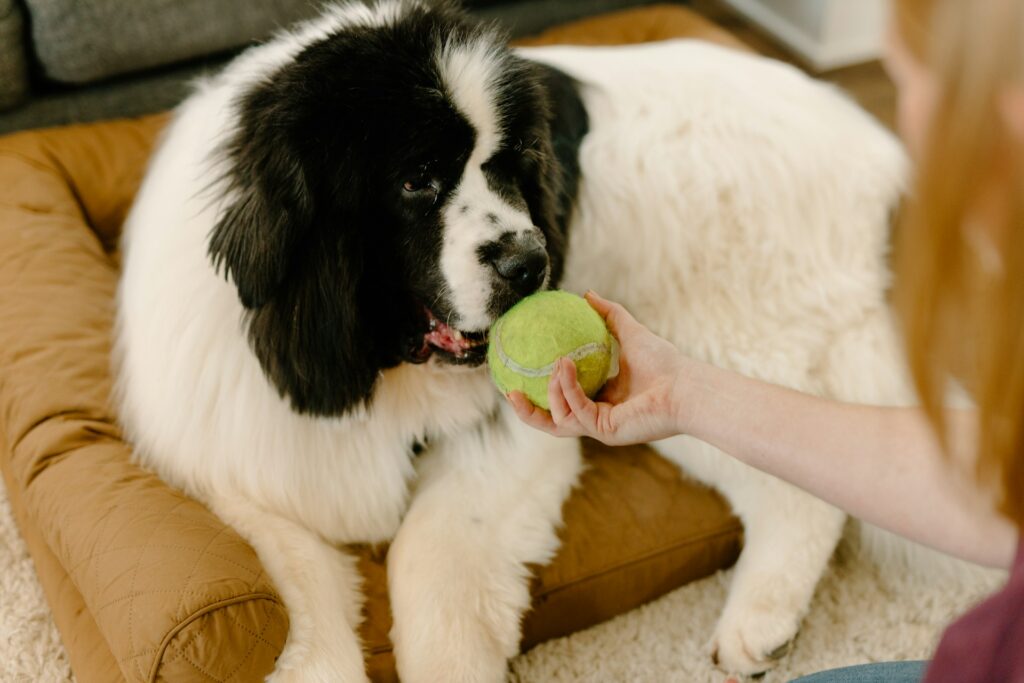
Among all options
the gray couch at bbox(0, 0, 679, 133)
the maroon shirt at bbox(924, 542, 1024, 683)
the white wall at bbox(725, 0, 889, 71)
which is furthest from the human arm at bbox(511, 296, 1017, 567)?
the white wall at bbox(725, 0, 889, 71)

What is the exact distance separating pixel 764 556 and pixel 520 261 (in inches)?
28.4

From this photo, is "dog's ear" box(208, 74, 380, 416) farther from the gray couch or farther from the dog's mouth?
the gray couch

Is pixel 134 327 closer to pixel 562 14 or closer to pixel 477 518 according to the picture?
pixel 477 518

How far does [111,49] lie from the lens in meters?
2.07

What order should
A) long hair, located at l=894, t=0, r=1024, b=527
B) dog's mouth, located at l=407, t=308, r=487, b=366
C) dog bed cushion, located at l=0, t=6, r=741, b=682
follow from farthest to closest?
dog's mouth, located at l=407, t=308, r=487, b=366 → dog bed cushion, located at l=0, t=6, r=741, b=682 → long hair, located at l=894, t=0, r=1024, b=527

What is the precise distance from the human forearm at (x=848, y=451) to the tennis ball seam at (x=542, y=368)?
A: 0.11 m

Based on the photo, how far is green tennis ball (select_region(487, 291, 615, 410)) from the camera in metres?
1.14

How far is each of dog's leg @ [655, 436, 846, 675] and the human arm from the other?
48cm

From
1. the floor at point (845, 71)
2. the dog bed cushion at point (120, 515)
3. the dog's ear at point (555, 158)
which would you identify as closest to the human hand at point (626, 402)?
the dog's ear at point (555, 158)

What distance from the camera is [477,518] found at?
4.96 ft

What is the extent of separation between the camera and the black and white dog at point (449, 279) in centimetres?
123

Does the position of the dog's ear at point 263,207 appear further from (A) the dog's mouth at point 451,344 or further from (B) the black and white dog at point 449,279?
(A) the dog's mouth at point 451,344

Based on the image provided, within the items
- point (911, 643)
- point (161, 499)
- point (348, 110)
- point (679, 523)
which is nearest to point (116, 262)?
point (161, 499)

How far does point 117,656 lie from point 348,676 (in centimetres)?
31
